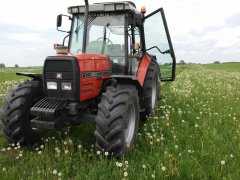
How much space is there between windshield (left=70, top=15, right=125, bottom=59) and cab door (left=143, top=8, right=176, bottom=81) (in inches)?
52.8

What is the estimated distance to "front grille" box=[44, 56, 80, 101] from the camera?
5.30 metres

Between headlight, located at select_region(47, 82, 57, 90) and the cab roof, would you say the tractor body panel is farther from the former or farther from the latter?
the cab roof

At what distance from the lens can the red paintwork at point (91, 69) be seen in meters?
5.46

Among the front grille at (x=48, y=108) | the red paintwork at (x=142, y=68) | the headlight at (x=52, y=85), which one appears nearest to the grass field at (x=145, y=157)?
the front grille at (x=48, y=108)

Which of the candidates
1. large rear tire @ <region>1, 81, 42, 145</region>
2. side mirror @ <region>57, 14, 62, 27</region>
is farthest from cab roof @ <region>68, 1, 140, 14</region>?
large rear tire @ <region>1, 81, 42, 145</region>

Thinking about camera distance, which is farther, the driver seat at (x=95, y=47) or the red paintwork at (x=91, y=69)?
the driver seat at (x=95, y=47)

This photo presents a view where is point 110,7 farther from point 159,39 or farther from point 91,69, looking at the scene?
point 159,39

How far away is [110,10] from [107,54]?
0.92 meters

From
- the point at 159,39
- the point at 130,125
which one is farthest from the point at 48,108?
the point at 159,39

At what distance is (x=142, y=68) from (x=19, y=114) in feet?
10.5

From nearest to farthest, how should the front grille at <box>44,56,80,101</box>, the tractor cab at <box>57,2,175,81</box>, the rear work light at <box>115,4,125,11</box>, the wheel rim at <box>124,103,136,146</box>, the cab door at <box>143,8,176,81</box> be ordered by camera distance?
the front grille at <box>44,56,80,101</box> < the wheel rim at <box>124,103,136,146</box> < the rear work light at <box>115,4,125,11</box> < the tractor cab at <box>57,2,175,81</box> < the cab door at <box>143,8,176,81</box>

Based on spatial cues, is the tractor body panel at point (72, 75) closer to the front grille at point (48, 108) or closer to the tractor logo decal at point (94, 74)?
the tractor logo decal at point (94, 74)

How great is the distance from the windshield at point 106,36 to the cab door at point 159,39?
52.8 inches

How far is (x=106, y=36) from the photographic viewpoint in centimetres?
669
